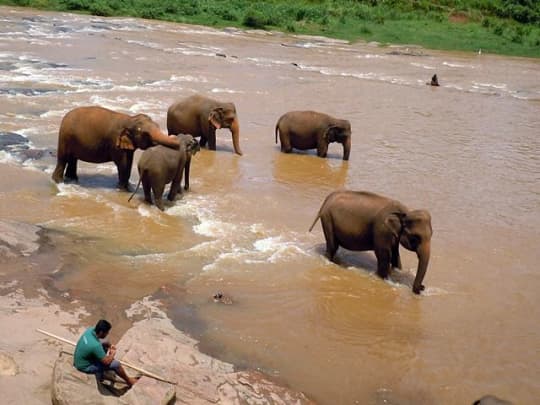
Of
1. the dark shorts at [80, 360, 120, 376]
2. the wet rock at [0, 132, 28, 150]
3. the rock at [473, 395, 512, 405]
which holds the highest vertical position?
the dark shorts at [80, 360, 120, 376]

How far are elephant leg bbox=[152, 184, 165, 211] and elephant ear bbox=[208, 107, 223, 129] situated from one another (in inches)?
149

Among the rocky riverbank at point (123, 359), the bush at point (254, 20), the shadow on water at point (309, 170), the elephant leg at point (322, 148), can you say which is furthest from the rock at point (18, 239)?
the bush at point (254, 20)

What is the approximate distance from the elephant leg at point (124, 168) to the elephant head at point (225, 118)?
321cm

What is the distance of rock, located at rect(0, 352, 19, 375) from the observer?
5.40m

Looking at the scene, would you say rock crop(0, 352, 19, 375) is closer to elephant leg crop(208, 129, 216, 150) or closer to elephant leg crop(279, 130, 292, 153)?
elephant leg crop(208, 129, 216, 150)

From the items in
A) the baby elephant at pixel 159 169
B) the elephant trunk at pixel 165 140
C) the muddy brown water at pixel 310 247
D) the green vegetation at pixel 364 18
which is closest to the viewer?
the muddy brown water at pixel 310 247

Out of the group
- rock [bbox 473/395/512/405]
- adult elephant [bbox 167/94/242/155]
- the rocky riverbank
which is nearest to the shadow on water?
adult elephant [bbox 167/94/242/155]

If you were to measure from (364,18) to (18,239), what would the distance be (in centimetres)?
4144

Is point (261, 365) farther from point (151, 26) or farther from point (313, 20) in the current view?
point (313, 20)

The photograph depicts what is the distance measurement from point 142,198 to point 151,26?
103 ft

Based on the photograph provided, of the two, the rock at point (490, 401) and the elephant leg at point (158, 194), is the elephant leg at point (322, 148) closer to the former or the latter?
the elephant leg at point (158, 194)

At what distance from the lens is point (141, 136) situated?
1001 centimetres

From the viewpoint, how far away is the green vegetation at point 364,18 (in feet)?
138

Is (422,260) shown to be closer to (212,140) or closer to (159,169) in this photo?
(159,169)
